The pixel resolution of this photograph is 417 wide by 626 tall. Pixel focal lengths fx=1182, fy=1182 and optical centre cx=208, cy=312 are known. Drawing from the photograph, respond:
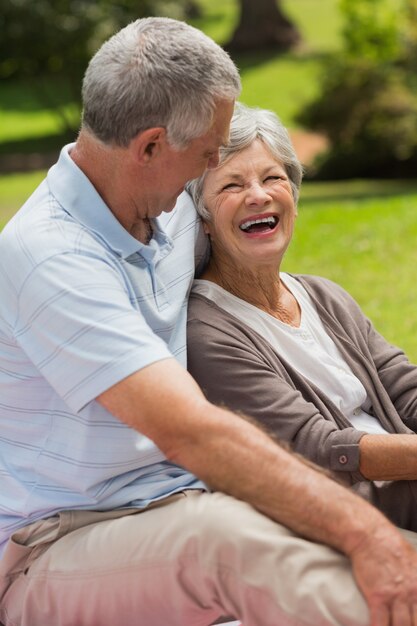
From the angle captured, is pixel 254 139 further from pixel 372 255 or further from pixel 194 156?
pixel 372 255

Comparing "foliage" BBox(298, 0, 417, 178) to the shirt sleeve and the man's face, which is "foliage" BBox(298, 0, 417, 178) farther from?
the shirt sleeve

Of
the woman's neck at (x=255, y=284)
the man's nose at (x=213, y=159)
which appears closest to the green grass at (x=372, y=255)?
the woman's neck at (x=255, y=284)

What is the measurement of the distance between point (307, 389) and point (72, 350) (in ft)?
3.01

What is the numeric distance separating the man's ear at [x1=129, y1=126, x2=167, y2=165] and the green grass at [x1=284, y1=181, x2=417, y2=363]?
3734 mm

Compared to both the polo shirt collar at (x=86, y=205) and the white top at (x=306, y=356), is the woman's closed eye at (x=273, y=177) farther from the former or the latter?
the polo shirt collar at (x=86, y=205)

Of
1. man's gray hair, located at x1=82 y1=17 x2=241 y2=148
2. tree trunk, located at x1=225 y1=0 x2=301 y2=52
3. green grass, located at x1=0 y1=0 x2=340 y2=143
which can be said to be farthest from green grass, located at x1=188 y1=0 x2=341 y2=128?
man's gray hair, located at x1=82 y1=17 x2=241 y2=148

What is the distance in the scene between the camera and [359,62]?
19.1 meters

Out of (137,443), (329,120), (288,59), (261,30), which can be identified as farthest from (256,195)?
(261,30)

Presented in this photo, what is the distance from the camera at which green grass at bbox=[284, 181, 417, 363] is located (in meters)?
7.50

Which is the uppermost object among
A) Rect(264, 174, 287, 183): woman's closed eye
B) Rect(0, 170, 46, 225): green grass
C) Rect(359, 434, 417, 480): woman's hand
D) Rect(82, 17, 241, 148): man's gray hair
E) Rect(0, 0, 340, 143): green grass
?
Rect(82, 17, 241, 148): man's gray hair

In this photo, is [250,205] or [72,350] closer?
[72,350]

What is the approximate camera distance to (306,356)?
3461 millimetres

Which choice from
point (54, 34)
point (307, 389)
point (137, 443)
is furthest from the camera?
point (54, 34)

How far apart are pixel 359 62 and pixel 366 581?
682 inches
